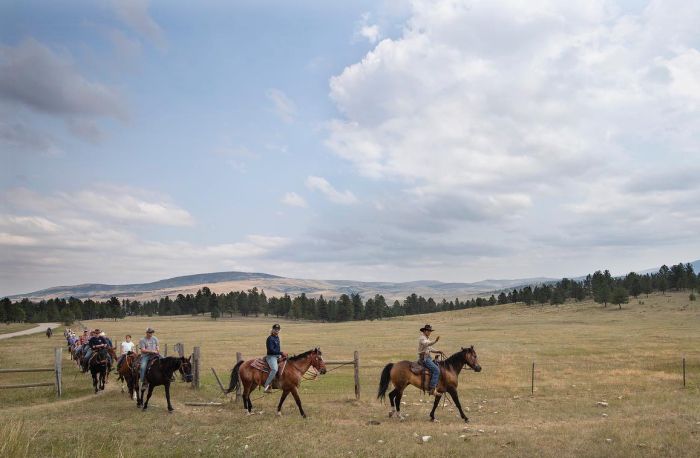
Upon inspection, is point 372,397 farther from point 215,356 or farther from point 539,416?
point 215,356

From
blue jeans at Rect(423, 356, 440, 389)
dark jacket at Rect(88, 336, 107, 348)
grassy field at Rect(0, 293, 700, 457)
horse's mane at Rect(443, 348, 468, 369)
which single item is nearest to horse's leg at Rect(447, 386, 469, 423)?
grassy field at Rect(0, 293, 700, 457)

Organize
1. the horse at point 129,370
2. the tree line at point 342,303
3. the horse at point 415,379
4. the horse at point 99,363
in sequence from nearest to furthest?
the horse at point 415,379 → the horse at point 129,370 → the horse at point 99,363 → the tree line at point 342,303

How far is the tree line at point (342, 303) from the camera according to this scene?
13062 cm

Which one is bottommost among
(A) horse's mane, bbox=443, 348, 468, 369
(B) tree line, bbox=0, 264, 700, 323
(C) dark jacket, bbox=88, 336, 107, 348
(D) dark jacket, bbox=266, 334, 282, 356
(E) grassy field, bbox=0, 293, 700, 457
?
(B) tree line, bbox=0, 264, 700, 323

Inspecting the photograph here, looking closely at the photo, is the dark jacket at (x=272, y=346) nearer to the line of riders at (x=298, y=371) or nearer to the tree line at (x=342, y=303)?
the line of riders at (x=298, y=371)

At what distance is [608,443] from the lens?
1271 centimetres

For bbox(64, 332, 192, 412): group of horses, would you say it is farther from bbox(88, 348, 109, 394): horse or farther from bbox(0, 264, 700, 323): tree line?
bbox(0, 264, 700, 323): tree line

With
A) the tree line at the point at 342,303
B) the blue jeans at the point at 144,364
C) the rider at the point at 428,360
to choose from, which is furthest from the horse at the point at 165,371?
the tree line at the point at 342,303

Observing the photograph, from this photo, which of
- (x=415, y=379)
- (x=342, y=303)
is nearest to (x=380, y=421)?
(x=415, y=379)

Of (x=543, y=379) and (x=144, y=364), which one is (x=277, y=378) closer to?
(x=144, y=364)

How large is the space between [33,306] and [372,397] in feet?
613

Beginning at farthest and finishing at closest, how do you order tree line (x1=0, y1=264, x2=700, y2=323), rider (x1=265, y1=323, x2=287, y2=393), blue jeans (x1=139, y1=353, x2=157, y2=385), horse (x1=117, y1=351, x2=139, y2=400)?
tree line (x1=0, y1=264, x2=700, y2=323) < horse (x1=117, y1=351, x2=139, y2=400) < blue jeans (x1=139, y1=353, x2=157, y2=385) < rider (x1=265, y1=323, x2=287, y2=393)

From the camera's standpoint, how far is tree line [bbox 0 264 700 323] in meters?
131

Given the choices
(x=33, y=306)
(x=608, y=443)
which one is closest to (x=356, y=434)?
(x=608, y=443)
